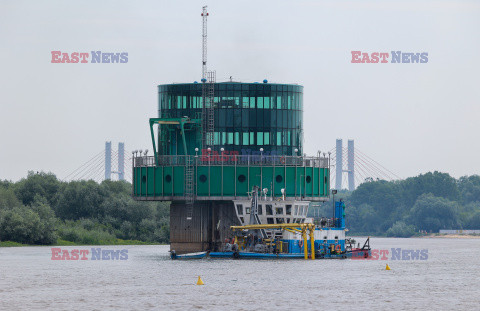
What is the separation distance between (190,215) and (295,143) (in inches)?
611

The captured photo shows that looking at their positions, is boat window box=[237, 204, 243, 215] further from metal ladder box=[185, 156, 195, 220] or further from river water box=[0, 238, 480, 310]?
river water box=[0, 238, 480, 310]

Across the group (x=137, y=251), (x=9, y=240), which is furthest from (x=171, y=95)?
(x=9, y=240)

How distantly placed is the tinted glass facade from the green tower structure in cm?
11

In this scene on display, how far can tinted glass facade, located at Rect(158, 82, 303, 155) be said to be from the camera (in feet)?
490

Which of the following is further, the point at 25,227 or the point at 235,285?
the point at 25,227

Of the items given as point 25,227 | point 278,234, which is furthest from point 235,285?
point 25,227

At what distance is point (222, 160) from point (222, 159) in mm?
391

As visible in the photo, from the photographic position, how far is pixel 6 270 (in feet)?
408

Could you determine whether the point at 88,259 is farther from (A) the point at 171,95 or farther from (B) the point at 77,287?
(B) the point at 77,287

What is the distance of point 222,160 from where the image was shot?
144 m

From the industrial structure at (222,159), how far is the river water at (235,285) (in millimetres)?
7061

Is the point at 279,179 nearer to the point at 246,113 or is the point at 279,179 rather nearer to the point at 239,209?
the point at 239,209

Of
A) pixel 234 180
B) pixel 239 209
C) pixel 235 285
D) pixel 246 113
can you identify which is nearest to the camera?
pixel 235 285

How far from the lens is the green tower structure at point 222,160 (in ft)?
472
